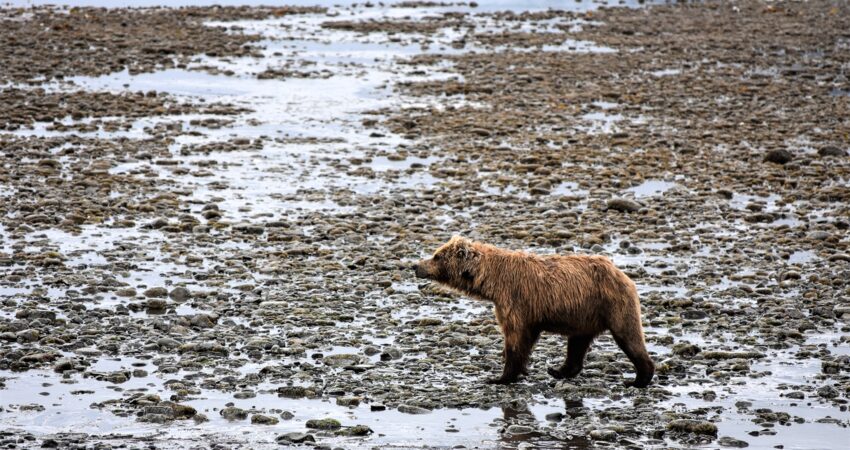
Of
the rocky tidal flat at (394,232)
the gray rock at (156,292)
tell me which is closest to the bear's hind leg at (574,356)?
the rocky tidal flat at (394,232)

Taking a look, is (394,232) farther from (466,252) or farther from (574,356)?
(574,356)

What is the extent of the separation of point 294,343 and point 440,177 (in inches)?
386

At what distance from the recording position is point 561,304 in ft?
38.2

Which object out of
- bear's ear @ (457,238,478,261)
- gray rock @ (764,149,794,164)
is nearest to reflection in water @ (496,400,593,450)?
bear's ear @ (457,238,478,261)

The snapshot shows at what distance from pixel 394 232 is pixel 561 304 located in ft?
22.5

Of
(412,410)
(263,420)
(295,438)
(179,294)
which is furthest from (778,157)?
(295,438)

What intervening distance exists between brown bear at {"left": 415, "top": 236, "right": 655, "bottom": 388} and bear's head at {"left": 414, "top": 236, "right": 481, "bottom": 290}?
63 mm

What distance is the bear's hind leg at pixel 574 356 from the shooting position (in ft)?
39.0

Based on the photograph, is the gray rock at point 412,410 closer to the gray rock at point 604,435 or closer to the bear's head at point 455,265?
the gray rock at point 604,435

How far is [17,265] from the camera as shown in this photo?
1574 cm

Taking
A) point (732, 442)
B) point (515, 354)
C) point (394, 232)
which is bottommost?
point (394, 232)

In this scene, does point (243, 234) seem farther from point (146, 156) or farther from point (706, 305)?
point (706, 305)

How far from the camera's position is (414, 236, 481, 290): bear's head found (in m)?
12.3

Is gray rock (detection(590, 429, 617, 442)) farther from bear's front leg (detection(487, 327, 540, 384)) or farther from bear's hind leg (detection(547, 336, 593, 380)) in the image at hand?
bear's hind leg (detection(547, 336, 593, 380))
